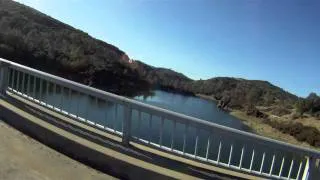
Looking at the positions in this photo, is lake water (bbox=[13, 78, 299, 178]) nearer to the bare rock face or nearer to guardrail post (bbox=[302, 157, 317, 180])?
guardrail post (bbox=[302, 157, 317, 180])

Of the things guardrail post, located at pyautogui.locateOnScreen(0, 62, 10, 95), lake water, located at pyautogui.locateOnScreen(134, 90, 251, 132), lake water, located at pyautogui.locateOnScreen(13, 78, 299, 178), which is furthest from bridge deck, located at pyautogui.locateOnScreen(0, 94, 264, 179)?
lake water, located at pyautogui.locateOnScreen(134, 90, 251, 132)

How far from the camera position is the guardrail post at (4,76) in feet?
25.8

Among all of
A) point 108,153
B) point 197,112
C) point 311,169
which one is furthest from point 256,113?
point 108,153

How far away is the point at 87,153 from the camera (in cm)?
575

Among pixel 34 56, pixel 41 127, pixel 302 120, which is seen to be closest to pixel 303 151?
pixel 41 127

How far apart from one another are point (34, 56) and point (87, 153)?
54.2 m

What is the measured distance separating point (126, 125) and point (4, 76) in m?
3.39

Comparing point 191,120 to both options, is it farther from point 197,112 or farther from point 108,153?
point 197,112

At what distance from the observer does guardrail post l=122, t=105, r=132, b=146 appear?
586cm

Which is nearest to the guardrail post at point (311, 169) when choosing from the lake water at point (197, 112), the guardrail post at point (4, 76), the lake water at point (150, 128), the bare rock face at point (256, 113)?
the lake water at point (150, 128)

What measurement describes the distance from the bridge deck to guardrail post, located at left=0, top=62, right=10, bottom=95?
4.42ft

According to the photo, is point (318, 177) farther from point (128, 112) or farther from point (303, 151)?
point (128, 112)

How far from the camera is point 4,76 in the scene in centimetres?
798

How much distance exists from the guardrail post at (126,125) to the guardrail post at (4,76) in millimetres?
3253
